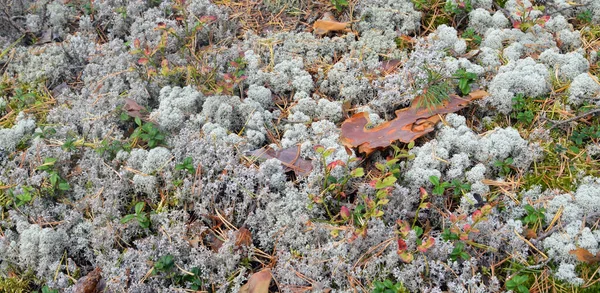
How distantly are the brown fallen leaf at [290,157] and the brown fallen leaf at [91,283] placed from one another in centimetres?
117

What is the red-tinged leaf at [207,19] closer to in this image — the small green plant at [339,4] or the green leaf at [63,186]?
the small green plant at [339,4]

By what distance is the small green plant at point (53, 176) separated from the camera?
331cm

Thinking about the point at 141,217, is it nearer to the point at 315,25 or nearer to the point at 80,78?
the point at 80,78

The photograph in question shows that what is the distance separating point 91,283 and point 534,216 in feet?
8.13

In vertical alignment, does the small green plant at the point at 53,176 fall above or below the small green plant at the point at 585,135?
below

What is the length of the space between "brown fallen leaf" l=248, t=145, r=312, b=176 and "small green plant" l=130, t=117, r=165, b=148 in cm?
62

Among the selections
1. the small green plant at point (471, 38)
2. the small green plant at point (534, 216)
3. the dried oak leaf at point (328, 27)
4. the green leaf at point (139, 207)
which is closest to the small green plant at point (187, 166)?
the green leaf at point (139, 207)

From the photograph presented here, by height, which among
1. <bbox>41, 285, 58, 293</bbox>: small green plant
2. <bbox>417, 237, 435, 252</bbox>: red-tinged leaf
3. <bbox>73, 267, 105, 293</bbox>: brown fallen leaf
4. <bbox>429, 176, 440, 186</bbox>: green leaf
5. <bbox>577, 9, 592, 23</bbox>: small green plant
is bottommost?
<bbox>73, 267, 105, 293</bbox>: brown fallen leaf

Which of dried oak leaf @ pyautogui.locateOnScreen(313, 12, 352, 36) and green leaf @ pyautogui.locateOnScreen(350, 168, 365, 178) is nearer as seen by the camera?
green leaf @ pyautogui.locateOnScreen(350, 168, 365, 178)

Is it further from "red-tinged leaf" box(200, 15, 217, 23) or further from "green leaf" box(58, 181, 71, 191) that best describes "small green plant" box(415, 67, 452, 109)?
"green leaf" box(58, 181, 71, 191)

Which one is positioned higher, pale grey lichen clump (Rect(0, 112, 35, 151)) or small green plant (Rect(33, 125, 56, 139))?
small green plant (Rect(33, 125, 56, 139))

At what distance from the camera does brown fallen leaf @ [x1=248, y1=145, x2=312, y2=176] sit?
3.39 m

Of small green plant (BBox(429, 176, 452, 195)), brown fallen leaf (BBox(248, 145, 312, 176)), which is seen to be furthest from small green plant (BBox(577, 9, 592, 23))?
brown fallen leaf (BBox(248, 145, 312, 176))

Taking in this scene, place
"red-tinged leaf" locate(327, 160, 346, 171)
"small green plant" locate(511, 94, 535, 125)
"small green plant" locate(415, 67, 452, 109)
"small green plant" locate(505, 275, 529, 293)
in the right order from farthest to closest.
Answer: "small green plant" locate(415, 67, 452, 109) < "small green plant" locate(511, 94, 535, 125) < "red-tinged leaf" locate(327, 160, 346, 171) < "small green plant" locate(505, 275, 529, 293)
